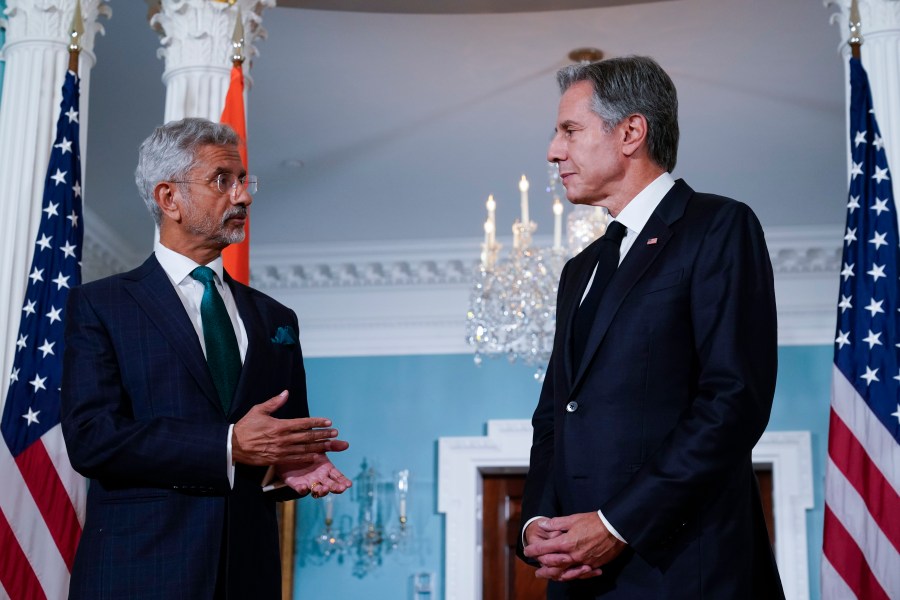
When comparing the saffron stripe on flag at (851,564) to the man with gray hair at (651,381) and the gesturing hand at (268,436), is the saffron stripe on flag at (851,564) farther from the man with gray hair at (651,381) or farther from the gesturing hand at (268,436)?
the gesturing hand at (268,436)

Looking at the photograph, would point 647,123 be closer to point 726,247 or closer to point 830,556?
point 726,247

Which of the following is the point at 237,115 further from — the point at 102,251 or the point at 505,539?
the point at 505,539

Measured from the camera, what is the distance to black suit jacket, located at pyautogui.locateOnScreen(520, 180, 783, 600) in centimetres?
187

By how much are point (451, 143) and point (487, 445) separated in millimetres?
2437

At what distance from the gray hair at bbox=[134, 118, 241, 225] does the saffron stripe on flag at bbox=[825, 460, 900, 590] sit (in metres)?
2.36

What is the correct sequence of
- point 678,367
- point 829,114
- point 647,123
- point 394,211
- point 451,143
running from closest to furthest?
point 678,367, point 647,123, point 829,114, point 451,143, point 394,211

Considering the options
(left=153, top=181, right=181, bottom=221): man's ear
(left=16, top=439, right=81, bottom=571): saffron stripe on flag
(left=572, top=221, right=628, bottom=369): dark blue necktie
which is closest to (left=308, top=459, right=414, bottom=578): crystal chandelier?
(left=16, top=439, right=81, bottom=571): saffron stripe on flag

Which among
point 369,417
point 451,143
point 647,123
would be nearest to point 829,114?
point 451,143

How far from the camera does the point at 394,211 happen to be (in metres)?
7.79

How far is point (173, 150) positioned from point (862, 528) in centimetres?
251

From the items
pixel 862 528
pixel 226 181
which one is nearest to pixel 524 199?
pixel 862 528

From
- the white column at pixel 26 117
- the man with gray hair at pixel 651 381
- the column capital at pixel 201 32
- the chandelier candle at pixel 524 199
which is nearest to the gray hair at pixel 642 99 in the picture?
the man with gray hair at pixel 651 381

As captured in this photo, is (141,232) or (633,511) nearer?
(633,511)

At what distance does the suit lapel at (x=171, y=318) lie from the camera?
2.23 m
